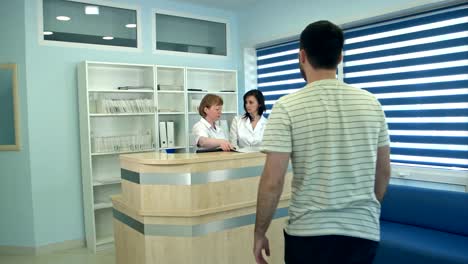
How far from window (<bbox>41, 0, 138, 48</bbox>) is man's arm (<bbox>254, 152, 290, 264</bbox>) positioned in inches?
152

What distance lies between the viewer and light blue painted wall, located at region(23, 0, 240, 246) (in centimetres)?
439

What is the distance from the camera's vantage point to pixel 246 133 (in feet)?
14.8

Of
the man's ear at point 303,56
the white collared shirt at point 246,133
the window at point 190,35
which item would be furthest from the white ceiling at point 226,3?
the man's ear at point 303,56

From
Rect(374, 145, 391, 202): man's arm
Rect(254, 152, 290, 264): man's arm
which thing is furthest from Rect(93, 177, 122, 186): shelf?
Rect(374, 145, 391, 202): man's arm

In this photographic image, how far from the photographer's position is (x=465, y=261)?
2797mm

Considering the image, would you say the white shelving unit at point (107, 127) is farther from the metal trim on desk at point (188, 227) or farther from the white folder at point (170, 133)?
the metal trim on desk at point (188, 227)

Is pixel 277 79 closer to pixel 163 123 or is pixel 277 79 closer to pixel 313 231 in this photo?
pixel 163 123

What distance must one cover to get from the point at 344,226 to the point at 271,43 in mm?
4410

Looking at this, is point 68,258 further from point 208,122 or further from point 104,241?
point 208,122

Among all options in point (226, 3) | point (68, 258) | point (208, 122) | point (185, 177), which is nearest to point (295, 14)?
point (226, 3)

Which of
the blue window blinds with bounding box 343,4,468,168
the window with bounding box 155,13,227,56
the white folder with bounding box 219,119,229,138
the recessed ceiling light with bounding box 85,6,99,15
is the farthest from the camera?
the white folder with bounding box 219,119,229,138

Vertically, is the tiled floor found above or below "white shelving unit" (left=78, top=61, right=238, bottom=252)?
below

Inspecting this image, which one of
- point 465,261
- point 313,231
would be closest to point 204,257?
point 313,231

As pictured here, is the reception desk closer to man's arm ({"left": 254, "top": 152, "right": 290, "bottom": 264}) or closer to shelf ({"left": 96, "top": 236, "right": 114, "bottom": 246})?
man's arm ({"left": 254, "top": 152, "right": 290, "bottom": 264})
